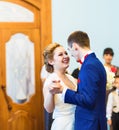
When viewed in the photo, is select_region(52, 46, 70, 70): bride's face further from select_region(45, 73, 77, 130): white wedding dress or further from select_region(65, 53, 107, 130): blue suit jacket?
select_region(65, 53, 107, 130): blue suit jacket

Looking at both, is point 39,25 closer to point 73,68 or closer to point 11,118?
point 73,68

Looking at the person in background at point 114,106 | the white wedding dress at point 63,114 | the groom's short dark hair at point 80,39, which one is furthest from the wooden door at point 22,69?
the groom's short dark hair at point 80,39

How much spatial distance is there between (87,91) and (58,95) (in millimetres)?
354

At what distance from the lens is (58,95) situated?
2258 mm

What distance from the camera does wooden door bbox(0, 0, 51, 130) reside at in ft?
15.3

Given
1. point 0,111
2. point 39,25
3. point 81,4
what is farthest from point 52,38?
point 0,111

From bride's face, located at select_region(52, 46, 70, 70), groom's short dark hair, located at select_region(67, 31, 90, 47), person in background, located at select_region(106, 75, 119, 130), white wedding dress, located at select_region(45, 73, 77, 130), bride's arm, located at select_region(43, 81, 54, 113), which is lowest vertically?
person in background, located at select_region(106, 75, 119, 130)

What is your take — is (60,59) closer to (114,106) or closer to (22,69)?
(114,106)

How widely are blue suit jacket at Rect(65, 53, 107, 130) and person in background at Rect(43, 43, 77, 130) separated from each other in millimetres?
130

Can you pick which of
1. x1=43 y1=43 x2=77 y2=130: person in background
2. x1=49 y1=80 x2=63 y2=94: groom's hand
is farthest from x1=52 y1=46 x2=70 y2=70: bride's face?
x1=49 y1=80 x2=63 y2=94: groom's hand

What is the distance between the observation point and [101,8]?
4.89 meters

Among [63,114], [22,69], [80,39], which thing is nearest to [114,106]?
[22,69]

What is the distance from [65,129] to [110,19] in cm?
300

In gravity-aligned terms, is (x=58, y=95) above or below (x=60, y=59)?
below
